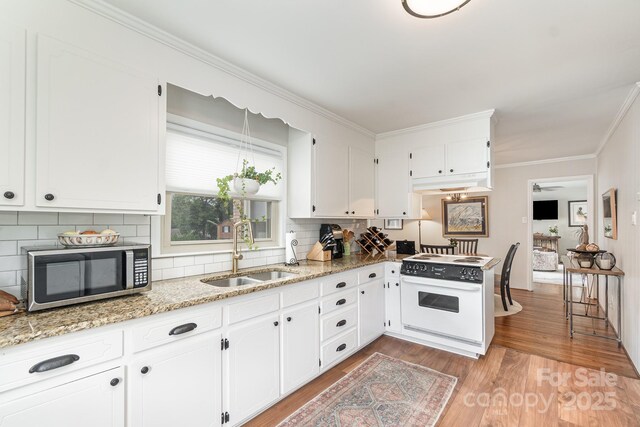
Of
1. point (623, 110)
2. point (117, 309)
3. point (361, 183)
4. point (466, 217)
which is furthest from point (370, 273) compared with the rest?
point (466, 217)

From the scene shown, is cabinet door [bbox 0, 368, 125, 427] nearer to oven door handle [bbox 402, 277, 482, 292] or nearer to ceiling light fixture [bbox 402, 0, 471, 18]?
ceiling light fixture [bbox 402, 0, 471, 18]

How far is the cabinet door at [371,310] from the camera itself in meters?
2.98

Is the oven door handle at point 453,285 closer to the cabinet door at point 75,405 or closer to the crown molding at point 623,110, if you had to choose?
the crown molding at point 623,110

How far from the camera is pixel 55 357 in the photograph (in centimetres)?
120

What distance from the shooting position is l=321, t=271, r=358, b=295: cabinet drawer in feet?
8.29

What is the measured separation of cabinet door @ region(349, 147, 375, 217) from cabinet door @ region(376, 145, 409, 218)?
0.11 metres

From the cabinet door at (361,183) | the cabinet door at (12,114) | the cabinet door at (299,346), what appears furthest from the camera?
the cabinet door at (361,183)

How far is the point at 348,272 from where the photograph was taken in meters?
2.79

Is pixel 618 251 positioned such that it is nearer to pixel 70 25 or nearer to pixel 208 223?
pixel 208 223

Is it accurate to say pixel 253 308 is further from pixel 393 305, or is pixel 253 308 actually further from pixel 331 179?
pixel 393 305

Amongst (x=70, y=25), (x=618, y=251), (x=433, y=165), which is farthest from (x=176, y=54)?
(x=618, y=251)

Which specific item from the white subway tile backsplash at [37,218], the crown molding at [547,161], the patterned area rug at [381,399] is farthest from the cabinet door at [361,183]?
the crown molding at [547,161]

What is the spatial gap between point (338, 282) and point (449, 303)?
1161 mm

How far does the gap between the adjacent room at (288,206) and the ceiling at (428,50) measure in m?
0.02
